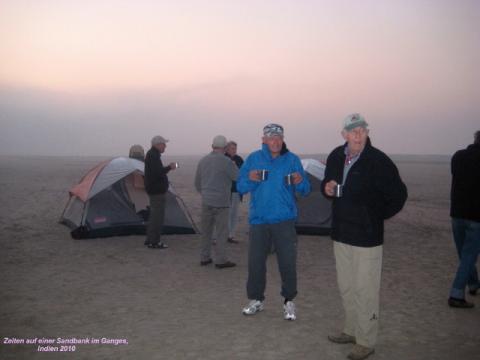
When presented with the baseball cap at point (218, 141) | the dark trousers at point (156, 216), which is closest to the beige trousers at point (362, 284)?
the baseball cap at point (218, 141)

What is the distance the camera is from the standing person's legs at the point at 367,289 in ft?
13.0

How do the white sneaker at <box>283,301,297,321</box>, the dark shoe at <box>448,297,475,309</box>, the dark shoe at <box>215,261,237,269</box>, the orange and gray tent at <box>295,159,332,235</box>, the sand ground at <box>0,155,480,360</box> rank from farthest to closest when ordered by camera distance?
the orange and gray tent at <box>295,159,332,235</box>
the dark shoe at <box>215,261,237,269</box>
the dark shoe at <box>448,297,475,309</box>
the white sneaker at <box>283,301,297,321</box>
the sand ground at <box>0,155,480,360</box>

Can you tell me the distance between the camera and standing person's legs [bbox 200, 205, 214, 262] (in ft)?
24.1

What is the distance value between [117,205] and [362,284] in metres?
7.34

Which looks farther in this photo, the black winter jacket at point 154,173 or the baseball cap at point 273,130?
the black winter jacket at point 154,173

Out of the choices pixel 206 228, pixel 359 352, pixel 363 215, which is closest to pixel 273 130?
pixel 363 215

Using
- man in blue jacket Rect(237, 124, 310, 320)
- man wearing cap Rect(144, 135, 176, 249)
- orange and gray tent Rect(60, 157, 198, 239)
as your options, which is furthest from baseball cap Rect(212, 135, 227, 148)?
orange and gray tent Rect(60, 157, 198, 239)

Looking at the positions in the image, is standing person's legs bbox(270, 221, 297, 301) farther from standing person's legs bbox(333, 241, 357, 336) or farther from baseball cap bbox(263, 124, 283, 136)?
baseball cap bbox(263, 124, 283, 136)

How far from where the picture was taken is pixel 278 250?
498 centimetres

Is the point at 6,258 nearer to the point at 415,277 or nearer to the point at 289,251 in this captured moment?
the point at 289,251

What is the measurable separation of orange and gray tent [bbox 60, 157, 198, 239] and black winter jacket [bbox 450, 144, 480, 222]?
20.3 feet

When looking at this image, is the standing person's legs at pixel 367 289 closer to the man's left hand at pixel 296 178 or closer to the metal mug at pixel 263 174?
the man's left hand at pixel 296 178

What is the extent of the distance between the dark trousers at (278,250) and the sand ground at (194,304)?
480 millimetres

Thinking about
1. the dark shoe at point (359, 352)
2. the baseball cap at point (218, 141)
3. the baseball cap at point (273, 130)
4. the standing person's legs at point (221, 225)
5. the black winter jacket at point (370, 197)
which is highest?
the baseball cap at point (273, 130)
